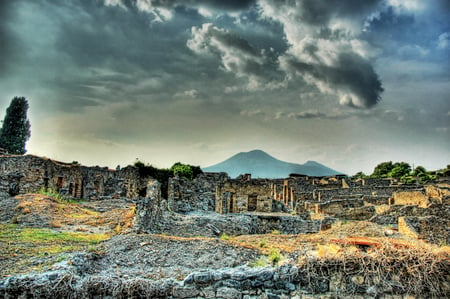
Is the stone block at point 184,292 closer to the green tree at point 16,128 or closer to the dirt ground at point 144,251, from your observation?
the dirt ground at point 144,251

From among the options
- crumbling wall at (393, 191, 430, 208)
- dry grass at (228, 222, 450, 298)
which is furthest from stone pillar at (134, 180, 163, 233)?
crumbling wall at (393, 191, 430, 208)

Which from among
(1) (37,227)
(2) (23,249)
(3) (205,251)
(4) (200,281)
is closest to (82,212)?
(1) (37,227)

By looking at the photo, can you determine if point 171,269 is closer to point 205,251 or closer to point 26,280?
point 205,251

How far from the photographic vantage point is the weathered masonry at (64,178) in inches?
911

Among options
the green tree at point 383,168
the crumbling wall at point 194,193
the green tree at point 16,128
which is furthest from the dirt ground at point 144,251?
the green tree at point 383,168

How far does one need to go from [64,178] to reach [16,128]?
145 ft

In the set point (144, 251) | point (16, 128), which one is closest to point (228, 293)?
point (144, 251)

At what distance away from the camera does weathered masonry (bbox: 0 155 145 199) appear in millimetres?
23141

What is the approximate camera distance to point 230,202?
2255 cm

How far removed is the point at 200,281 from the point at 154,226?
24.3 feet

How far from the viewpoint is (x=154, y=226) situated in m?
13.8

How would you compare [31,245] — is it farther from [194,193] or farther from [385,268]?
[194,193]

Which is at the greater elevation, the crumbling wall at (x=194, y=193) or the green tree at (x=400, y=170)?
the green tree at (x=400, y=170)

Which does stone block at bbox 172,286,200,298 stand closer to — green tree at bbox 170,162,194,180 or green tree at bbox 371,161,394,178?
green tree at bbox 170,162,194,180
